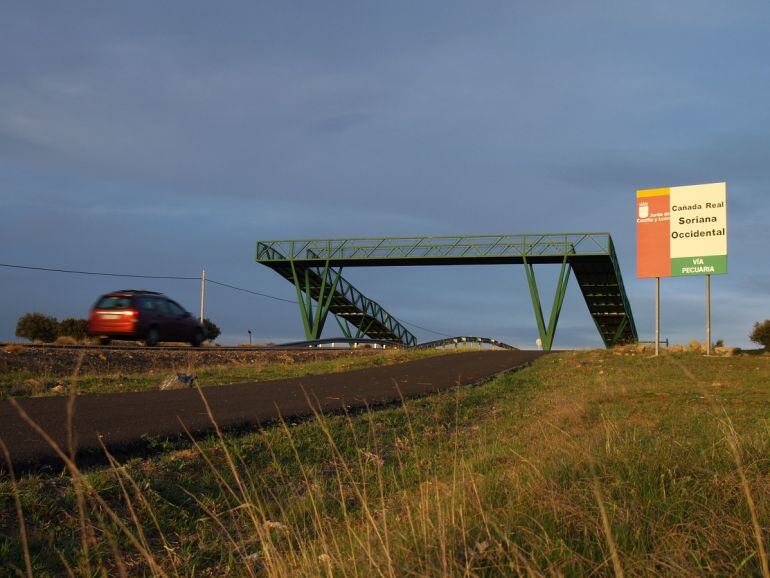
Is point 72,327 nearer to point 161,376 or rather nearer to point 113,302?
point 113,302

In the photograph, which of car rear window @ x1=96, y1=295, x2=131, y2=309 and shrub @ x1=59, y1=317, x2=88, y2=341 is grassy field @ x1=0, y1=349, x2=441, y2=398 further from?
shrub @ x1=59, y1=317, x2=88, y2=341

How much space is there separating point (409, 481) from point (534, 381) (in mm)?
11623

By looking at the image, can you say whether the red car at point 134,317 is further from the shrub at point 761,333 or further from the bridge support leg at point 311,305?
the shrub at point 761,333

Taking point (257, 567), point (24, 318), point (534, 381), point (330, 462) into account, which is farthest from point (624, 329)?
point (257, 567)

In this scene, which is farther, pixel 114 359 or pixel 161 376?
pixel 114 359

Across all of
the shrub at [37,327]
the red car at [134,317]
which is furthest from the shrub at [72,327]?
the red car at [134,317]

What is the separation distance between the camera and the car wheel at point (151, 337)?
24594 millimetres

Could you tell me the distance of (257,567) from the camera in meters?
5.74

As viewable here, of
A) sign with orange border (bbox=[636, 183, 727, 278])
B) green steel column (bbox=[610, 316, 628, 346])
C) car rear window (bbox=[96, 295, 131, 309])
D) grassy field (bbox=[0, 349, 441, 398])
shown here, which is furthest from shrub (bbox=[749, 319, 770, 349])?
car rear window (bbox=[96, 295, 131, 309])

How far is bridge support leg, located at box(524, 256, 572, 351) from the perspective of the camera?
1655 inches

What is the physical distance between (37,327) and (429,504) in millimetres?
47971

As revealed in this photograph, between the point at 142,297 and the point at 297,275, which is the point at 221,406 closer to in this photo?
the point at 142,297

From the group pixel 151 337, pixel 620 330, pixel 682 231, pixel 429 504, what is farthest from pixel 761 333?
pixel 429 504

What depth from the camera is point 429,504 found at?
5.74m
